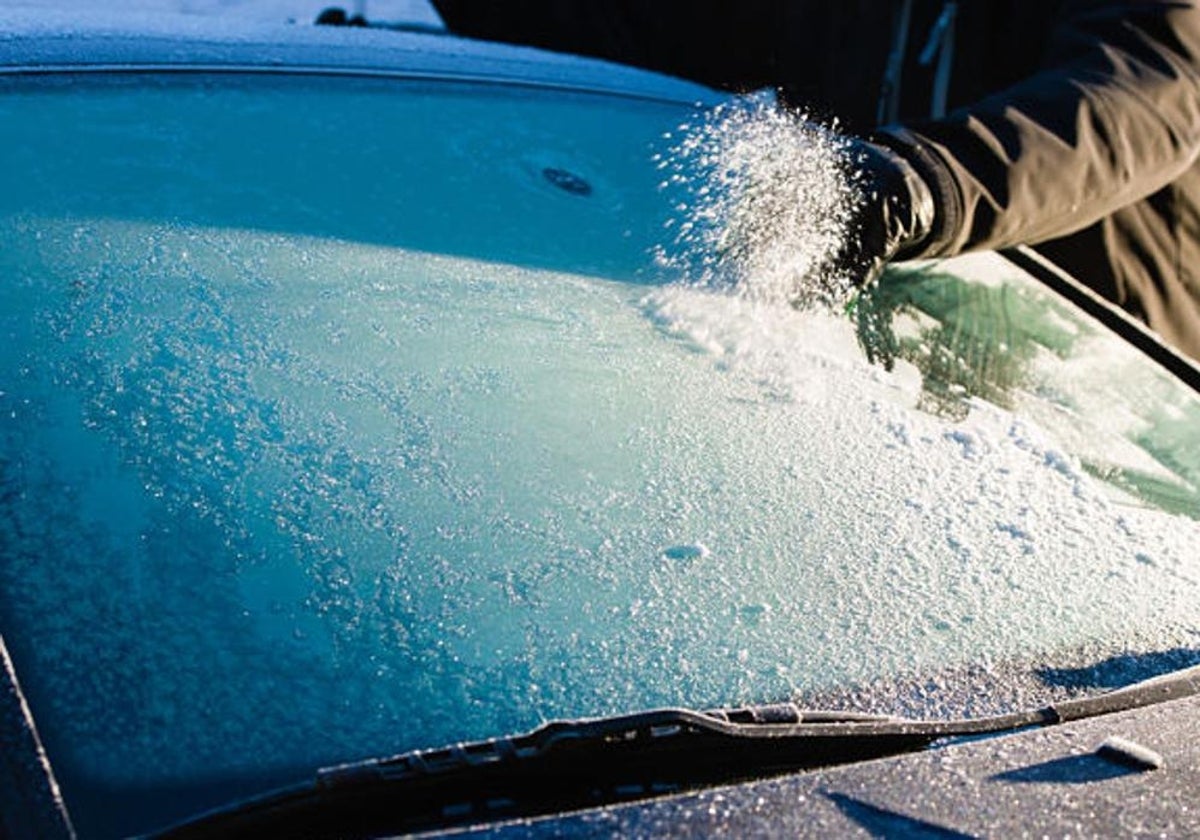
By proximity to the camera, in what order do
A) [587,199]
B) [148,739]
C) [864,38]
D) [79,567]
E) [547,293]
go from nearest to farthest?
[148,739] → [79,567] → [547,293] → [587,199] → [864,38]

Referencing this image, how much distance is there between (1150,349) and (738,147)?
0.68 m

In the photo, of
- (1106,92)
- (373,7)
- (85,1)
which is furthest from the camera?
(373,7)

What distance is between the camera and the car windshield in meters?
1.12

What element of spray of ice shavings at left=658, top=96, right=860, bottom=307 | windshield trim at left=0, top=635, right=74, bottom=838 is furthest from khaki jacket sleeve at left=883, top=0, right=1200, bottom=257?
windshield trim at left=0, top=635, right=74, bottom=838

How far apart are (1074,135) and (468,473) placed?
1387mm

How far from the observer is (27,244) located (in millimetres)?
1545

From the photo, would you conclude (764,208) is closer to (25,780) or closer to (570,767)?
(570,767)

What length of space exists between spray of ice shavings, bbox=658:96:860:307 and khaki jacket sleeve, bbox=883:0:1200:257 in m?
0.17

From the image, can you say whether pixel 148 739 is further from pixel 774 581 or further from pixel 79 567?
pixel 774 581

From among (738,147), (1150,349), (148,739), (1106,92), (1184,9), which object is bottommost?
(148,739)

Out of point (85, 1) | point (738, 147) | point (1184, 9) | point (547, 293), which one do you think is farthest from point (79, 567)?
point (85, 1)

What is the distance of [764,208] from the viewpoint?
1931mm

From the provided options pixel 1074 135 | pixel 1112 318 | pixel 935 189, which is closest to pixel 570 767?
pixel 935 189

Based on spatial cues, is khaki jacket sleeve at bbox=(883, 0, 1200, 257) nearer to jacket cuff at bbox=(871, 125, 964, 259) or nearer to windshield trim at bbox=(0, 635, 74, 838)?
jacket cuff at bbox=(871, 125, 964, 259)
